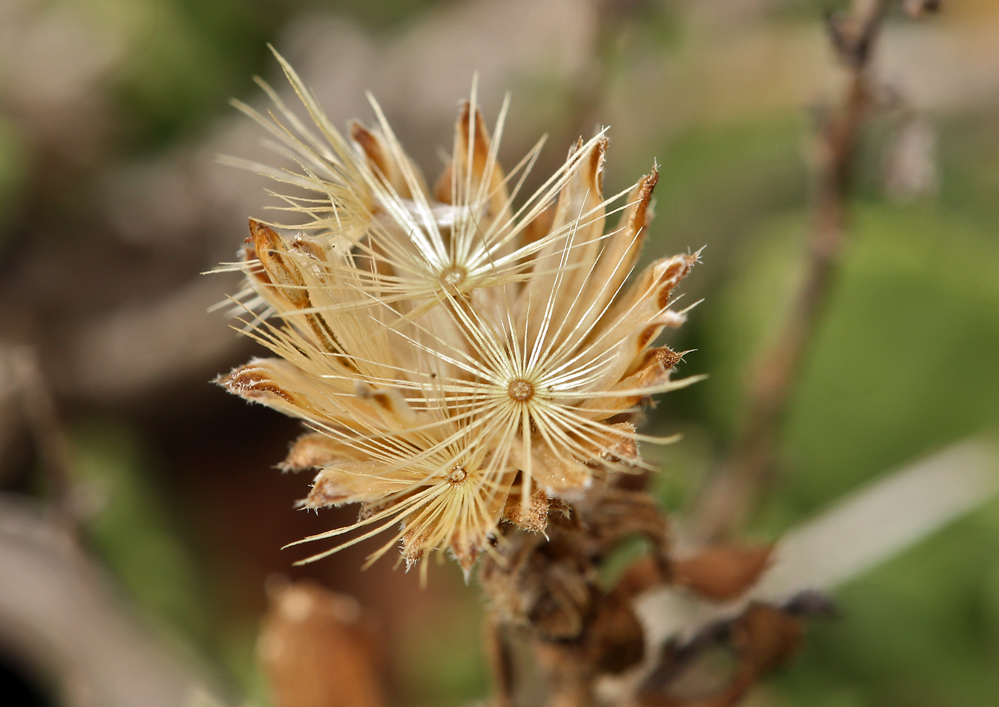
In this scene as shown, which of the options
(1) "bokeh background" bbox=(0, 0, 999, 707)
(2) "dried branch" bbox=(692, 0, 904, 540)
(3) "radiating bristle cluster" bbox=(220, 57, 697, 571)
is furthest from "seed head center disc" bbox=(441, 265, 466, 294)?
(1) "bokeh background" bbox=(0, 0, 999, 707)

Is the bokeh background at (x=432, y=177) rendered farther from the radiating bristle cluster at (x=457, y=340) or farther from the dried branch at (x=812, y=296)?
the radiating bristle cluster at (x=457, y=340)

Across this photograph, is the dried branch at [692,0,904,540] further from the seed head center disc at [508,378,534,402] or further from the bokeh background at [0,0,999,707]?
the seed head center disc at [508,378,534,402]

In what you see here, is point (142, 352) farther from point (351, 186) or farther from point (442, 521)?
point (442, 521)

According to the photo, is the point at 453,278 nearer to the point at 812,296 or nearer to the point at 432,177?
the point at 812,296

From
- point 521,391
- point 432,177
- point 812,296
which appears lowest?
point 521,391

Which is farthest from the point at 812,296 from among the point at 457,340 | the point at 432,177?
the point at 432,177

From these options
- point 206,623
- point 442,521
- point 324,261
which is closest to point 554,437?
point 442,521
